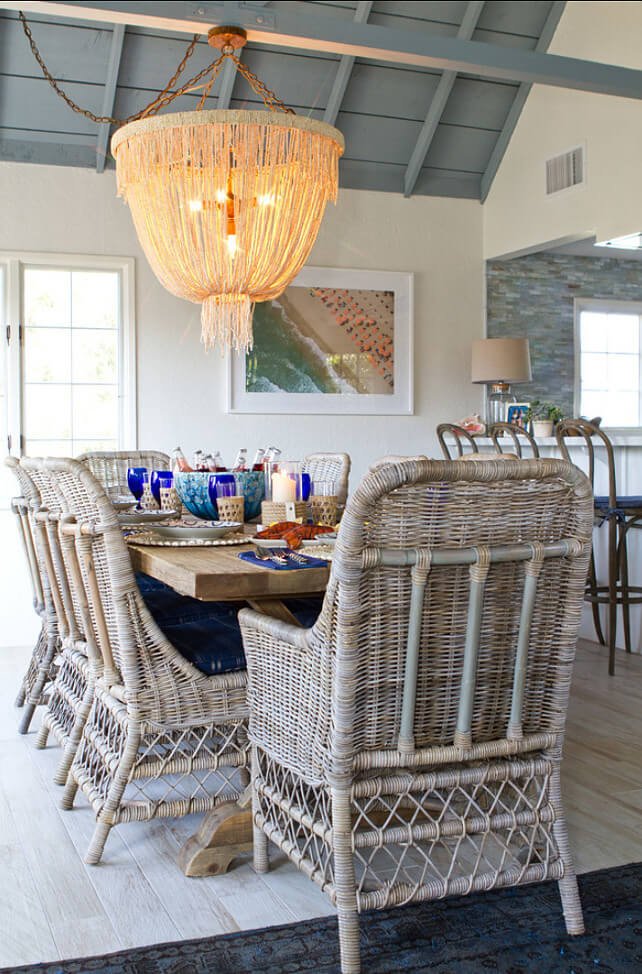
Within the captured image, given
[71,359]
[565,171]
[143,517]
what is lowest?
[143,517]

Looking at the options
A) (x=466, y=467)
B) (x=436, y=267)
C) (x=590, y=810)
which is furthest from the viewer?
(x=436, y=267)

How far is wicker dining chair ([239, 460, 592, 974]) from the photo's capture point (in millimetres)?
1732

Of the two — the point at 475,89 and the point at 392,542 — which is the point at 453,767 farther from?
the point at 475,89

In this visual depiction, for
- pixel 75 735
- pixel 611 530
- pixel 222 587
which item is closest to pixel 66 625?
pixel 75 735

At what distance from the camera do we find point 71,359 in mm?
5680

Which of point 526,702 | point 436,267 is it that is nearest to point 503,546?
point 526,702

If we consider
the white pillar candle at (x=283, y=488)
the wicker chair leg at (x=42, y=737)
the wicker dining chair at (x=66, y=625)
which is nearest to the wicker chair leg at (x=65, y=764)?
the wicker dining chair at (x=66, y=625)

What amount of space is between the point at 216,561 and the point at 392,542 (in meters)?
0.64

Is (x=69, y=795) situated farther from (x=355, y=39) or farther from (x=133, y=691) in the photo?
(x=355, y=39)

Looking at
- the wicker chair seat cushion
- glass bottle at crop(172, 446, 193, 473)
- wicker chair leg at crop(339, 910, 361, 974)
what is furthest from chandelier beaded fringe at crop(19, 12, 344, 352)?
wicker chair leg at crop(339, 910, 361, 974)

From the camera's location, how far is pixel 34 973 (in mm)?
1854

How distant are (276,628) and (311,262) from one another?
4444 mm

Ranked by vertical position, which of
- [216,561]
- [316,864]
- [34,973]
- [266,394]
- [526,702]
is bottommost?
[34,973]

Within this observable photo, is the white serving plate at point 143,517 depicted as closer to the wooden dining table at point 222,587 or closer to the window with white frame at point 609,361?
the wooden dining table at point 222,587
